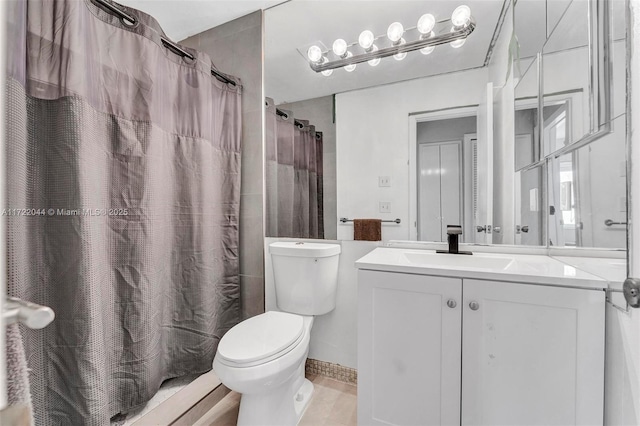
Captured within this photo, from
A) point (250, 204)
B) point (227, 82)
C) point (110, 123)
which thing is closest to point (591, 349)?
point (250, 204)

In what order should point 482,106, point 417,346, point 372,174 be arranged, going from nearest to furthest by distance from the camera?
point 417,346 → point 482,106 → point 372,174

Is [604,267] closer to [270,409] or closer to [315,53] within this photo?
[270,409]

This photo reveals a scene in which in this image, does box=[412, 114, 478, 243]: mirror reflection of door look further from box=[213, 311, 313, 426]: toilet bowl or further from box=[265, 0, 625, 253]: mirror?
box=[213, 311, 313, 426]: toilet bowl

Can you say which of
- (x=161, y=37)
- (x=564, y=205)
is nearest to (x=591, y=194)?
(x=564, y=205)

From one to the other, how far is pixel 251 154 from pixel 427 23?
121 centimetres

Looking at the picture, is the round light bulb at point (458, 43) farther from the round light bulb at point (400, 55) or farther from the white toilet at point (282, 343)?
the white toilet at point (282, 343)

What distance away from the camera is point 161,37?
53.9 inches

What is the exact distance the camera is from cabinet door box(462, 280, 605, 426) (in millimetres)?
824

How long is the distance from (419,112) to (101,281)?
1.62 meters

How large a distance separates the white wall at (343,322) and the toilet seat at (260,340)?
0.34 metres

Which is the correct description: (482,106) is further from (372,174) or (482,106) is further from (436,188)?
(372,174)

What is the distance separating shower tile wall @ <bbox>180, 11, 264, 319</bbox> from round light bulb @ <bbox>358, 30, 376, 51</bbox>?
665mm

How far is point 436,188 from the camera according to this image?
1.37 metres

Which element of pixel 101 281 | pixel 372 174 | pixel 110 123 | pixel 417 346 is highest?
pixel 110 123
